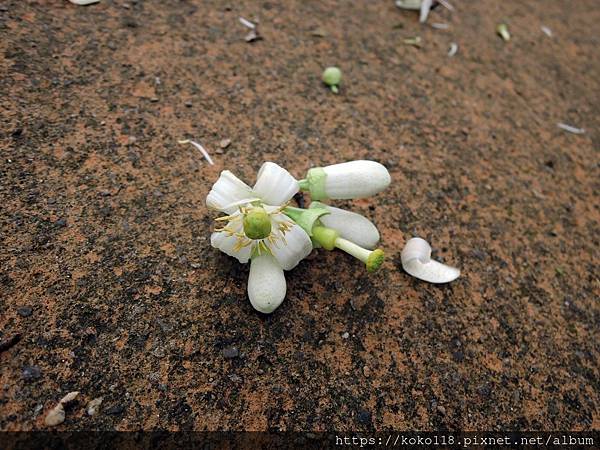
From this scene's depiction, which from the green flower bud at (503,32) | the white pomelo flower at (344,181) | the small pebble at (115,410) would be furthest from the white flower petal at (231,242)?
the green flower bud at (503,32)

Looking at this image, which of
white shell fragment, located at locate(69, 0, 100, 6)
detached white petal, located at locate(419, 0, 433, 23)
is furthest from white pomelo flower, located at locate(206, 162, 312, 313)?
detached white petal, located at locate(419, 0, 433, 23)

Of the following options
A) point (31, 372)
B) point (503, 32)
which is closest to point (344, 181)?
point (31, 372)

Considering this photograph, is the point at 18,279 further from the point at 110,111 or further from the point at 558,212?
the point at 558,212

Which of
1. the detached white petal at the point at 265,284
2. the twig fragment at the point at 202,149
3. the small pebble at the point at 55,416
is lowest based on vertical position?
the small pebble at the point at 55,416

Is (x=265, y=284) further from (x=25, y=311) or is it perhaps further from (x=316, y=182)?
(x=25, y=311)

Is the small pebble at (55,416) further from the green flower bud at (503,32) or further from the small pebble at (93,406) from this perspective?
the green flower bud at (503,32)

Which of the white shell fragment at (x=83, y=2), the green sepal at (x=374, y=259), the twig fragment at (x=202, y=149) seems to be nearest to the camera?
the green sepal at (x=374, y=259)

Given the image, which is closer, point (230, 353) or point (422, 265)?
point (230, 353)
